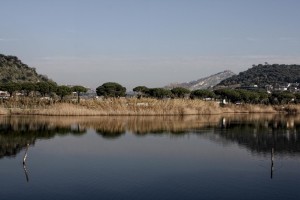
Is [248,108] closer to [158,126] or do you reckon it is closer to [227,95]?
[227,95]

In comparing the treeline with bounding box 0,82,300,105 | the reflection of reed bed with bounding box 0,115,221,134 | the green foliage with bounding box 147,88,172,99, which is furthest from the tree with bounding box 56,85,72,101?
the green foliage with bounding box 147,88,172,99

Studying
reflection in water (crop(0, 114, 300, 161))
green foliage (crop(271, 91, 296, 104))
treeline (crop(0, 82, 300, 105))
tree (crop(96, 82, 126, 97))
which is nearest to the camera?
reflection in water (crop(0, 114, 300, 161))

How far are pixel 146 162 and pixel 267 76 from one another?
13856 cm

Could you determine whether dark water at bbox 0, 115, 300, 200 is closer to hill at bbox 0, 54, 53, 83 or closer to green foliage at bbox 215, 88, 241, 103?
green foliage at bbox 215, 88, 241, 103

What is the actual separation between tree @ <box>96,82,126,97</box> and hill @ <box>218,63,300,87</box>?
76.6m

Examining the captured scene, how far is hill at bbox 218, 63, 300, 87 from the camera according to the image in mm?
141750

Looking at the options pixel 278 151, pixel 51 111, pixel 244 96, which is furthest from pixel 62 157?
pixel 244 96

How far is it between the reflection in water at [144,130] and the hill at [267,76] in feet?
307

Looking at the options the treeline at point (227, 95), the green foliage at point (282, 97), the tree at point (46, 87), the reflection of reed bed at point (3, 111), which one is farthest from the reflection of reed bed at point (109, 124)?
the green foliage at point (282, 97)

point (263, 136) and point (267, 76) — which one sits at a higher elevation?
point (267, 76)

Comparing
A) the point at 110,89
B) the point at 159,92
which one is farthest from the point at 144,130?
the point at 159,92

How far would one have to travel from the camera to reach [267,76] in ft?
510

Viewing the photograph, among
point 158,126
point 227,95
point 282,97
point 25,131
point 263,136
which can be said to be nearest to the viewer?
point 25,131

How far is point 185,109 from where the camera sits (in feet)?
173
